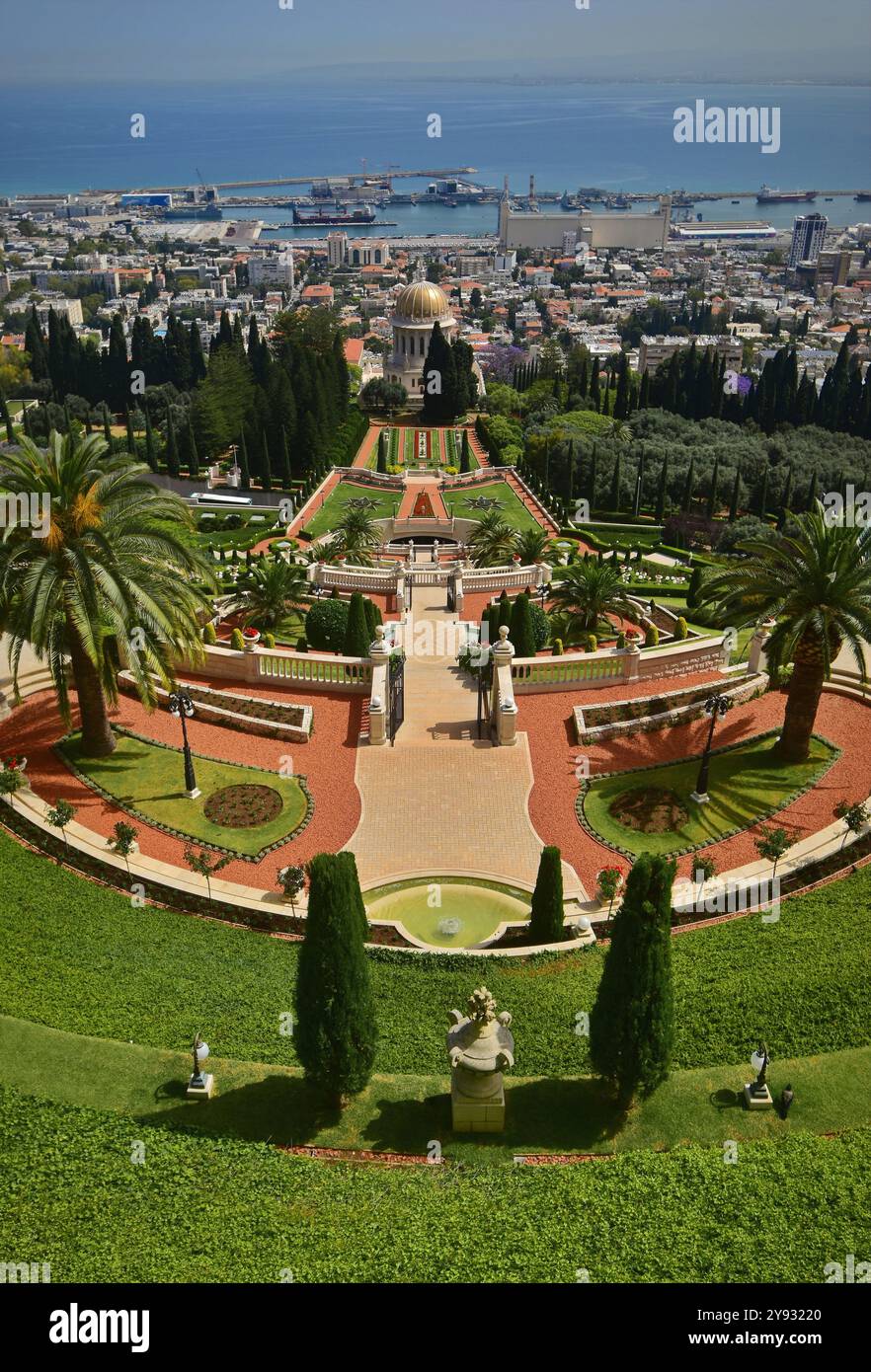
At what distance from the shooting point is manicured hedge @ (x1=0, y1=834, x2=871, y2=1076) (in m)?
18.0

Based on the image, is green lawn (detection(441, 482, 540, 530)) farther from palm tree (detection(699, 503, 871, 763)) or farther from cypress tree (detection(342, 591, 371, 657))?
palm tree (detection(699, 503, 871, 763))

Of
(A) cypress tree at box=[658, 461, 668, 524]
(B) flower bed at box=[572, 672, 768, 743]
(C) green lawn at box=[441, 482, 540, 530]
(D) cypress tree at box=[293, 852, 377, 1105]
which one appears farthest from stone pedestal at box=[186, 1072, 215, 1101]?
(A) cypress tree at box=[658, 461, 668, 524]

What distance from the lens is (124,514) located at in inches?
1112

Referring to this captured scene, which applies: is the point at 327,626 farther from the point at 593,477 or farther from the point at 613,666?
the point at 593,477

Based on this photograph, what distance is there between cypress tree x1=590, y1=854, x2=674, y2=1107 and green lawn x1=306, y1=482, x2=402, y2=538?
52.0 metres

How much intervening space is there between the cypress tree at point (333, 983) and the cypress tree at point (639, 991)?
386 centimetres

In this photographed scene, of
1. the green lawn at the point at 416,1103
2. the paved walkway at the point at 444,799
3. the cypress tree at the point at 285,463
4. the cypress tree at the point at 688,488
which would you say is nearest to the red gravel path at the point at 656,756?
the paved walkway at the point at 444,799

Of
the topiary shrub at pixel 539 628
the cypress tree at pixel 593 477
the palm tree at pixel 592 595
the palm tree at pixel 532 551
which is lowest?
the topiary shrub at pixel 539 628

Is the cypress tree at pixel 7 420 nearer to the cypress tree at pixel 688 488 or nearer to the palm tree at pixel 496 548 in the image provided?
the palm tree at pixel 496 548

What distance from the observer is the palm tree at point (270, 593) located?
132 ft

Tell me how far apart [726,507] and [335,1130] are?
71214 mm

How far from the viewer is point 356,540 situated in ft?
178
